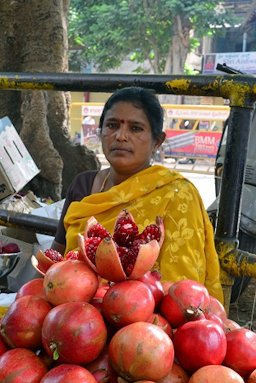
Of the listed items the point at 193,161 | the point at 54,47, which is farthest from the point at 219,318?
the point at 193,161

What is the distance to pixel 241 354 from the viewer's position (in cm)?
126

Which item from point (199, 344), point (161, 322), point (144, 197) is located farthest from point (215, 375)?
point (144, 197)

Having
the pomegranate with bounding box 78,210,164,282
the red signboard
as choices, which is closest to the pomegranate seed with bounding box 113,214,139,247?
the pomegranate with bounding box 78,210,164,282

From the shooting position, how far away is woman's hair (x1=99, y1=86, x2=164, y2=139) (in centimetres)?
223

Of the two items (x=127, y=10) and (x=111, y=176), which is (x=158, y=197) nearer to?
(x=111, y=176)

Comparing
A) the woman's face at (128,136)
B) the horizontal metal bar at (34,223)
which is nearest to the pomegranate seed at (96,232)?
the woman's face at (128,136)

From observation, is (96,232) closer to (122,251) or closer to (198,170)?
(122,251)

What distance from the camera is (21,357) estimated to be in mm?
1212

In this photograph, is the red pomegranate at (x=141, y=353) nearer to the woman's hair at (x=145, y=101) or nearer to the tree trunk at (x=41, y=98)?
the woman's hair at (x=145, y=101)

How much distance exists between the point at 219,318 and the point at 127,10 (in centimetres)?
1580

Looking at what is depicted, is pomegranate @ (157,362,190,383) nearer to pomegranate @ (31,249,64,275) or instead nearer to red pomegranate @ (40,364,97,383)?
red pomegranate @ (40,364,97,383)

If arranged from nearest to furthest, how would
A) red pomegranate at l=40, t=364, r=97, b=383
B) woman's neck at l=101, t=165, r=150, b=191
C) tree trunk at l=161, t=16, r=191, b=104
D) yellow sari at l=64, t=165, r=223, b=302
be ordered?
red pomegranate at l=40, t=364, r=97, b=383, yellow sari at l=64, t=165, r=223, b=302, woman's neck at l=101, t=165, r=150, b=191, tree trunk at l=161, t=16, r=191, b=104

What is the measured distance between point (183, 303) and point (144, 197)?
83 centimetres

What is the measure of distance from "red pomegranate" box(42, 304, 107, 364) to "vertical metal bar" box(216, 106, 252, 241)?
0.82 meters
